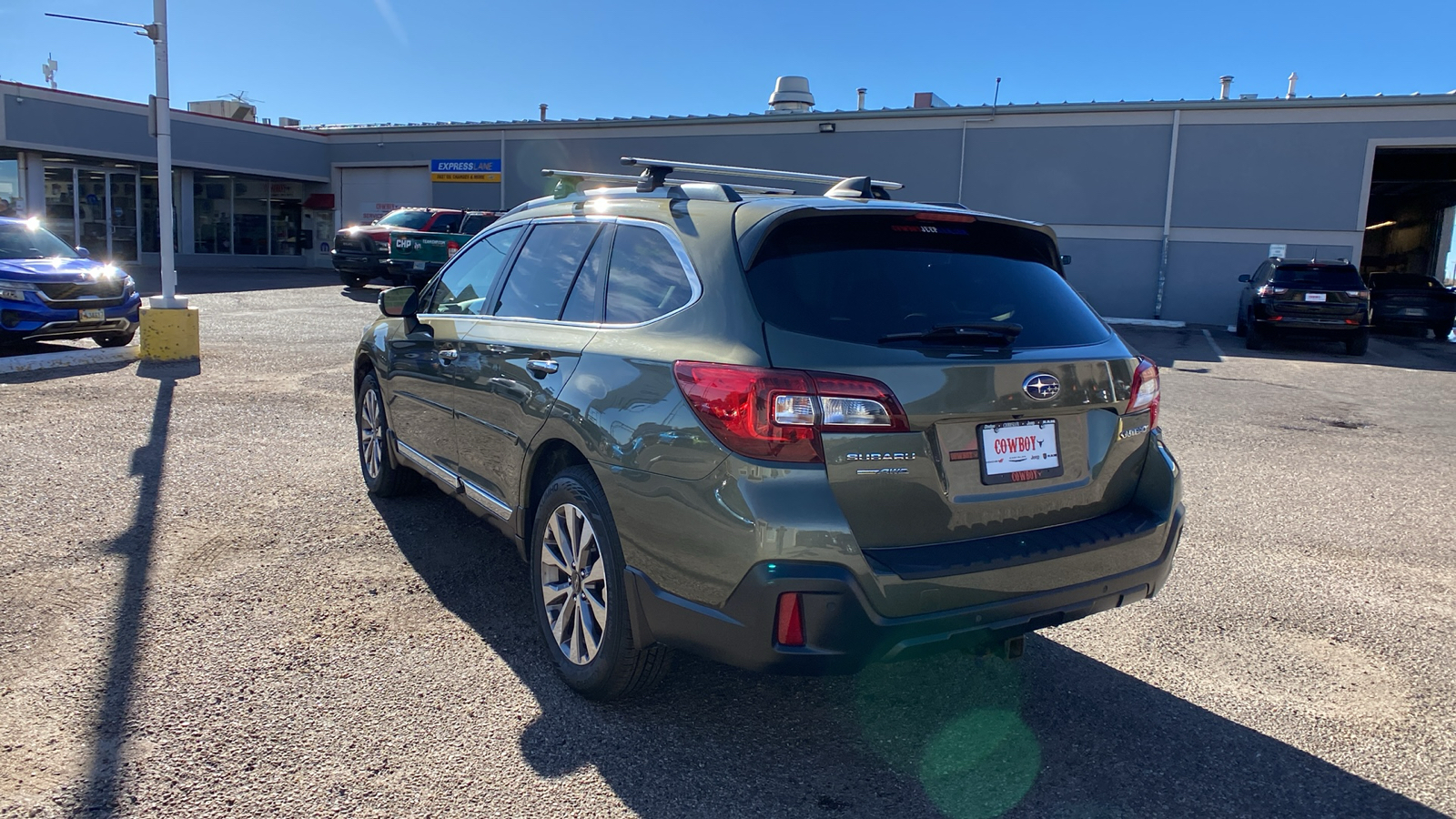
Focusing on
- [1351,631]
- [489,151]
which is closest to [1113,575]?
[1351,631]

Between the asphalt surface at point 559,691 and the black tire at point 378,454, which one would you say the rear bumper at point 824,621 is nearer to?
the asphalt surface at point 559,691

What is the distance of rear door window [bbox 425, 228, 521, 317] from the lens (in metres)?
4.59

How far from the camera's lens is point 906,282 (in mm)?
3135

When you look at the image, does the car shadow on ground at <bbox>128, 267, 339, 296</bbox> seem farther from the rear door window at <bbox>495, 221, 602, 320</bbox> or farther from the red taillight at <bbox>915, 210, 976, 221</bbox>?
the red taillight at <bbox>915, 210, 976, 221</bbox>

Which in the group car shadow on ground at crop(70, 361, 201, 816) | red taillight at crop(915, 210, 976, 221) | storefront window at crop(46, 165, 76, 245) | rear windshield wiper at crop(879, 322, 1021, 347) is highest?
storefront window at crop(46, 165, 76, 245)

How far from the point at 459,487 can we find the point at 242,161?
30134 millimetres

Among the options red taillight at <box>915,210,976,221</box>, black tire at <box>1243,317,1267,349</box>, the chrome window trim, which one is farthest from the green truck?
red taillight at <box>915,210,976,221</box>

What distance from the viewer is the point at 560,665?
3.54m

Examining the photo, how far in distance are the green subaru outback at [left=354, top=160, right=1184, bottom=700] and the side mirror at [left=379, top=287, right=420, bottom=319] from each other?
1.52 meters

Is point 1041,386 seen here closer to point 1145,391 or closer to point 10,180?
point 1145,391

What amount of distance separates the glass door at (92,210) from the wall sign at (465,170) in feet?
29.7

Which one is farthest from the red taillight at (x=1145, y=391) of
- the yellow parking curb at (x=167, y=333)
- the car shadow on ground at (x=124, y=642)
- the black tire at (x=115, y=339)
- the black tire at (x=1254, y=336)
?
the black tire at (x=1254, y=336)

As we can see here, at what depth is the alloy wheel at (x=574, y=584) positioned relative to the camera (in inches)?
132

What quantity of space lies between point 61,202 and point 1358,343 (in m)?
31.0
